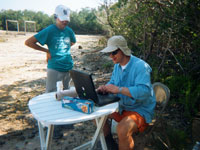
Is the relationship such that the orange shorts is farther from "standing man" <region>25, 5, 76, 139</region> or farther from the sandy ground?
"standing man" <region>25, 5, 76, 139</region>

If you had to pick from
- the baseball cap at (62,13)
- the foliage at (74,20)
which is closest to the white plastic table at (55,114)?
the baseball cap at (62,13)

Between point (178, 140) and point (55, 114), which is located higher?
point (55, 114)

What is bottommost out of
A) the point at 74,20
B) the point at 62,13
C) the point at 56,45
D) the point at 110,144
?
the point at 110,144

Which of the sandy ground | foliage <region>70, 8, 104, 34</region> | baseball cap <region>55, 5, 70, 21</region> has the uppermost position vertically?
foliage <region>70, 8, 104, 34</region>

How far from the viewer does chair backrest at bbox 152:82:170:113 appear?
2.45 metres

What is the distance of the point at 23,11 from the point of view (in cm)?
4850

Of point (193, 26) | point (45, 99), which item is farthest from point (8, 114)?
point (193, 26)

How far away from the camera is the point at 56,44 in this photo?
3264mm

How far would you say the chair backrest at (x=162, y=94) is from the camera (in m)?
2.45

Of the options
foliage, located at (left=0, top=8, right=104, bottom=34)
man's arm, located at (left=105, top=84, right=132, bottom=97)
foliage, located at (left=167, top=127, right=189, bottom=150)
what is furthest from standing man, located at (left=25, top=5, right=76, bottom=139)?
foliage, located at (left=0, top=8, right=104, bottom=34)

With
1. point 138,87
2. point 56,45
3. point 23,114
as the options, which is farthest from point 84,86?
point 23,114

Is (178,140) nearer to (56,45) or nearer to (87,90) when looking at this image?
(87,90)

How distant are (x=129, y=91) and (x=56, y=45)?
163cm

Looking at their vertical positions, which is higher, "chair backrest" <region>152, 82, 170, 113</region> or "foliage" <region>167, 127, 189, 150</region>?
"chair backrest" <region>152, 82, 170, 113</region>
